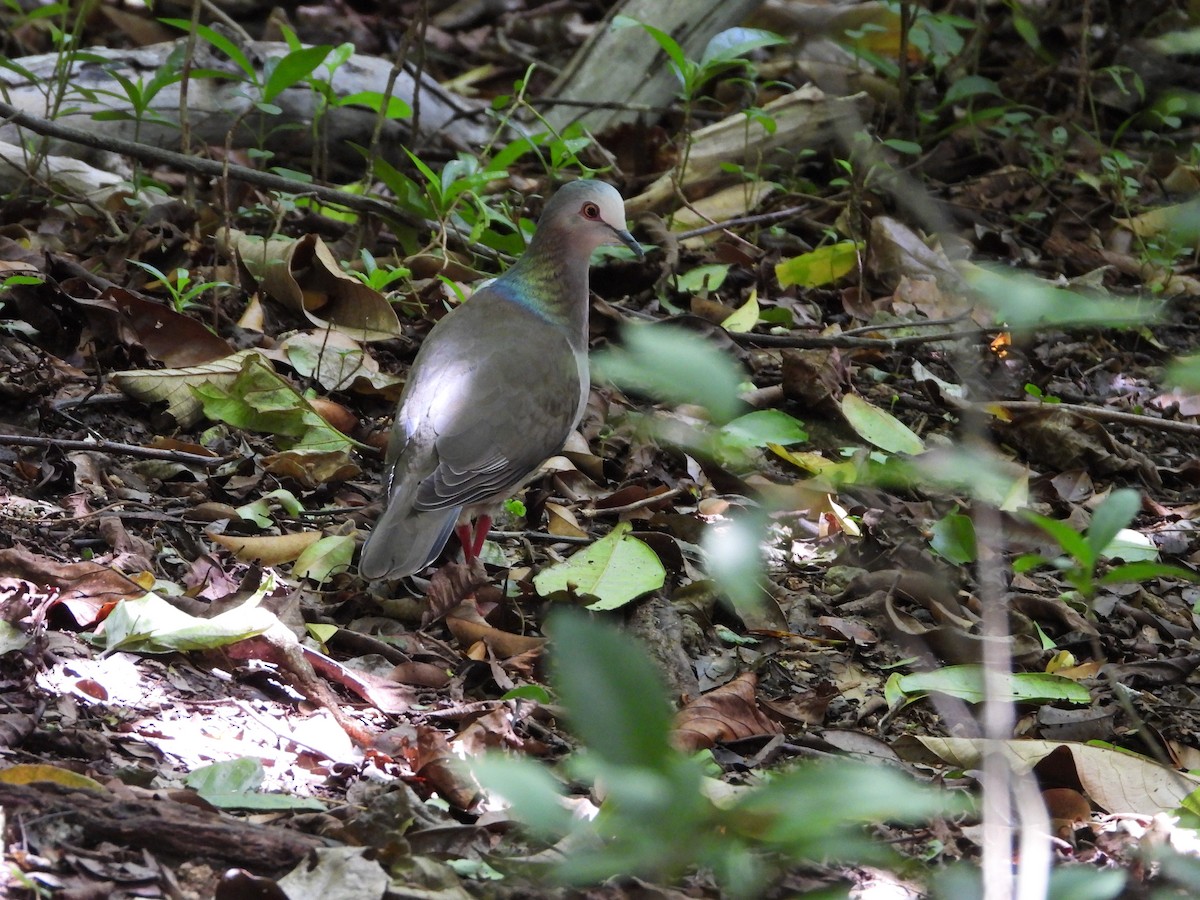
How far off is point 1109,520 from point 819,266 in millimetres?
4459

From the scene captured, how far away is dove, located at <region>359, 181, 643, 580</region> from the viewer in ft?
12.4

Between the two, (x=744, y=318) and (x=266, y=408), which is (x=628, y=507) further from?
(x=744, y=318)

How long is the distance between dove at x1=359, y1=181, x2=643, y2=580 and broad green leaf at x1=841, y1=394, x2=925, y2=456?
0.94 meters

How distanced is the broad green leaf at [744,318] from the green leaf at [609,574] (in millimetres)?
1512

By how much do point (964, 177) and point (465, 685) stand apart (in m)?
Answer: 4.90

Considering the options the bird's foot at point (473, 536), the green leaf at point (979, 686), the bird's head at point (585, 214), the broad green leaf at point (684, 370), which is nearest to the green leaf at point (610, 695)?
the broad green leaf at point (684, 370)

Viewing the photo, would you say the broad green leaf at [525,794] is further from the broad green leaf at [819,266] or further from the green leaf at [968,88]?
the green leaf at [968,88]

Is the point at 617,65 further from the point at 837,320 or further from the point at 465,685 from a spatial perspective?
the point at 465,685

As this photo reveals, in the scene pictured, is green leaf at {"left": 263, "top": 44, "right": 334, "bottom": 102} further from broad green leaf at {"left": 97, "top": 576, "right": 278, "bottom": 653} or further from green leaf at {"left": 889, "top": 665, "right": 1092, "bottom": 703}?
green leaf at {"left": 889, "top": 665, "right": 1092, "bottom": 703}

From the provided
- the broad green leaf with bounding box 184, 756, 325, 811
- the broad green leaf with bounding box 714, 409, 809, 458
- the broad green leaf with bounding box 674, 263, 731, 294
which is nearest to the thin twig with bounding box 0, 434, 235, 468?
the broad green leaf with bounding box 184, 756, 325, 811

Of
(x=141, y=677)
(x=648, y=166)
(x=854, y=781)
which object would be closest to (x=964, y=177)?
(x=648, y=166)

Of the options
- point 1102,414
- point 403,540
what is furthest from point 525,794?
point 1102,414

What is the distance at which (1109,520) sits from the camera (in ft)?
5.68

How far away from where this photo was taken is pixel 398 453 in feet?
13.1
